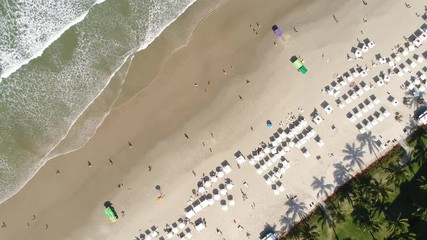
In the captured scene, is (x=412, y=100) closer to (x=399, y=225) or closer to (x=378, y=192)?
(x=378, y=192)

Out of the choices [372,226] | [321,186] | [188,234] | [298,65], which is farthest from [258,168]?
[372,226]

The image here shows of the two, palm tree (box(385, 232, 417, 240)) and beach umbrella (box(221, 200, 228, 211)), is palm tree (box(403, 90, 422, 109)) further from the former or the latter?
beach umbrella (box(221, 200, 228, 211))

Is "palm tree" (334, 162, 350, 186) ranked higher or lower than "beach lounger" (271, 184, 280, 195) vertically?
lower

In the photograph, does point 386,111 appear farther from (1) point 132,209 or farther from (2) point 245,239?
(1) point 132,209

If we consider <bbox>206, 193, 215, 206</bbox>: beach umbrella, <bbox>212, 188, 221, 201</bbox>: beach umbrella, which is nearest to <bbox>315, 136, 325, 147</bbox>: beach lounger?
<bbox>212, 188, 221, 201</bbox>: beach umbrella

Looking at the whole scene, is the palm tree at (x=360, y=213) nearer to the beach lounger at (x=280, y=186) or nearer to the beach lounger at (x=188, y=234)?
the beach lounger at (x=280, y=186)
